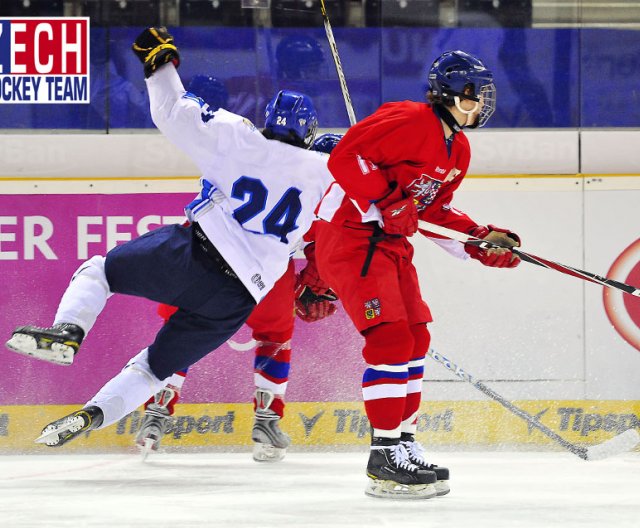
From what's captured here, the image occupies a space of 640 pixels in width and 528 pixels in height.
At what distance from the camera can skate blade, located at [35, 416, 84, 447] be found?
3.12 meters

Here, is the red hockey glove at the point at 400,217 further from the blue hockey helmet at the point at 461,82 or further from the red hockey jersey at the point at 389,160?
the blue hockey helmet at the point at 461,82

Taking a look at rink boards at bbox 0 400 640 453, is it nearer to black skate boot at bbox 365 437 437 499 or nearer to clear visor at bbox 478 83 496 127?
black skate boot at bbox 365 437 437 499

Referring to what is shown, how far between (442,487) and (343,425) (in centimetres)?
115

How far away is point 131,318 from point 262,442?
0.71m

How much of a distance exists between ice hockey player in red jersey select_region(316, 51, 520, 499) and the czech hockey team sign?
147cm

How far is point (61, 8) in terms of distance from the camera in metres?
4.44

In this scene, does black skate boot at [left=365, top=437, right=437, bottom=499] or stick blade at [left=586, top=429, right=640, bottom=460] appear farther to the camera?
stick blade at [left=586, top=429, right=640, bottom=460]

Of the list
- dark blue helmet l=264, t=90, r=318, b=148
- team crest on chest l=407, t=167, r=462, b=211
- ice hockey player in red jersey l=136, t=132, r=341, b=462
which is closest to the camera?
team crest on chest l=407, t=167, r=462, b=211

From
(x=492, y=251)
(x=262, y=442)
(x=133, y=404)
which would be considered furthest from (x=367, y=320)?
(x=262, y=442)

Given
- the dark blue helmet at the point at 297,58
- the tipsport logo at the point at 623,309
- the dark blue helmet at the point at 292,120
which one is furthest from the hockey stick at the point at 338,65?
the tipsport logo at the point at 623,309

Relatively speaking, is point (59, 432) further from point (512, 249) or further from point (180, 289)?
point (512, 249)

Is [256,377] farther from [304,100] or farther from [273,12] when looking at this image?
[273,12]

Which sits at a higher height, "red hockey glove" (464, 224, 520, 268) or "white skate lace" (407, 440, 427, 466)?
"red hockey glove" (464, 224, 520, 268)

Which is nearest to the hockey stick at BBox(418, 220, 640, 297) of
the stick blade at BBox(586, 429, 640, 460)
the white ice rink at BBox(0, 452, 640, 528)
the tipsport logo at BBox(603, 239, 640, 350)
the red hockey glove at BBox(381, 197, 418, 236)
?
the red hockey glove at BBox(381, 197, 418, 236)
